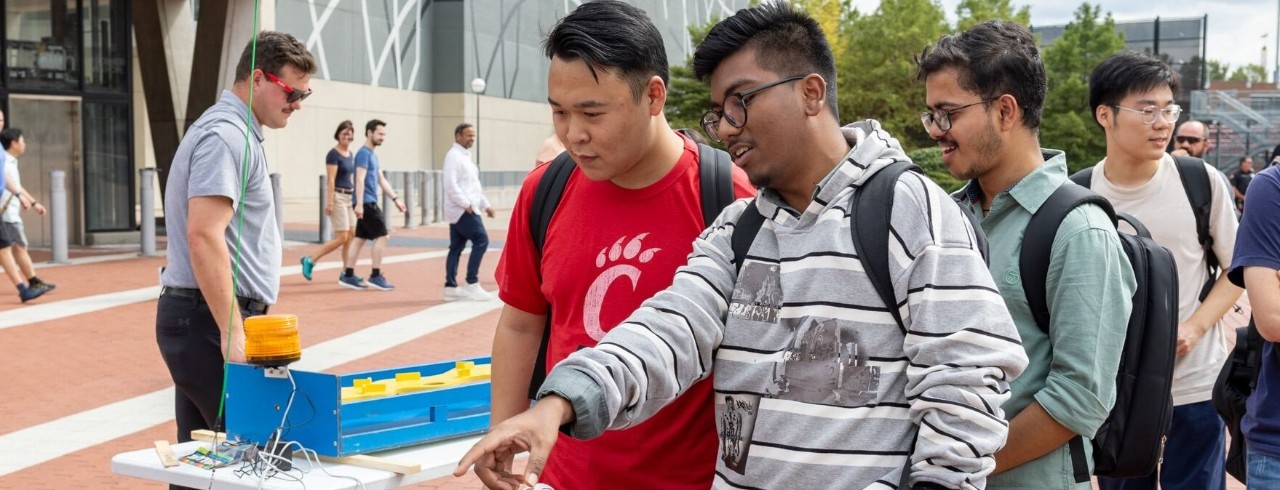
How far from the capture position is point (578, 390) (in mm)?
1743

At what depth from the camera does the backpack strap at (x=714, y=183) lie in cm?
263

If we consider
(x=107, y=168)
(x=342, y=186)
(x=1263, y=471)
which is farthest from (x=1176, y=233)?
(x=107, y=168)

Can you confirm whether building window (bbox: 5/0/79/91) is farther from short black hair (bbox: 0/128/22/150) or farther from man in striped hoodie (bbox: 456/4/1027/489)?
man in striped hoodie (bbox: 456/4/1027/489)

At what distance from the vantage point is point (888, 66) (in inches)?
1699

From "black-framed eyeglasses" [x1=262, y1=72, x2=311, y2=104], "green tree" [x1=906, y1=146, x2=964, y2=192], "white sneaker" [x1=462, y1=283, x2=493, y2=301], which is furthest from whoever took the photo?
"green tree" [x1=906, y1=146, x2=964, y2=192]

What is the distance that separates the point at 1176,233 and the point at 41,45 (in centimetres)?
1893

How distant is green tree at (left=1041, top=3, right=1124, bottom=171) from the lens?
4009 cm

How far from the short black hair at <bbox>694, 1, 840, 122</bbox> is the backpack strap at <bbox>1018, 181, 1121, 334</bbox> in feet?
1.91

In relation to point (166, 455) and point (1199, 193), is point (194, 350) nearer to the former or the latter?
point (166, 455)

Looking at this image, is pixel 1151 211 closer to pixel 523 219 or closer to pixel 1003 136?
pixel 1003 136

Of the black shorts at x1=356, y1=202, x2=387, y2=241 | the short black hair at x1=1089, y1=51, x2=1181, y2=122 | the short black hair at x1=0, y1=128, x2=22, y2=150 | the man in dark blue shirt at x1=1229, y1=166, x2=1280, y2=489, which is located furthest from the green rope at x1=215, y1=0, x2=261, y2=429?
the short black hair at x1=0, y1=128, x2=22, y2=150

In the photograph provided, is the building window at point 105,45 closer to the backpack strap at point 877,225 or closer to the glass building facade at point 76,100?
the glass building facade at point 76,100

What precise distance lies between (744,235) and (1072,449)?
0.83m

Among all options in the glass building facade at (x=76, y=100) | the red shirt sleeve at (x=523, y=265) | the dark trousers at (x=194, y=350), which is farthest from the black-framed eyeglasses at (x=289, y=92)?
the glass building facade at (x=76, y=100)
